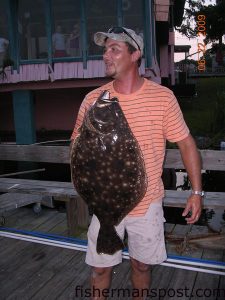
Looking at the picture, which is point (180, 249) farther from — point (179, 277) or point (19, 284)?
point (19, 284)

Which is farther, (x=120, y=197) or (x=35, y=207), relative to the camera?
(x=35, y=207)

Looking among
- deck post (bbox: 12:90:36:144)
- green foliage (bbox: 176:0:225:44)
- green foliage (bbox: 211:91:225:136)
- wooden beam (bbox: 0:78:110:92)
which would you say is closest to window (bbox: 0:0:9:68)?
wooden beam (bbox: 0:78:110:92)

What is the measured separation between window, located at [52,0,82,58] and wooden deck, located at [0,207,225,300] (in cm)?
804

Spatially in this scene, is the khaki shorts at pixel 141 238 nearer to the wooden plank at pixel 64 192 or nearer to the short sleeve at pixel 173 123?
the short sleeve at pixel 173 123

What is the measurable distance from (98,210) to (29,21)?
1077 cm

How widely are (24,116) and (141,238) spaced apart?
32.7ft

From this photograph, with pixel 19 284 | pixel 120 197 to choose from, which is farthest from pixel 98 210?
pixel 19 284

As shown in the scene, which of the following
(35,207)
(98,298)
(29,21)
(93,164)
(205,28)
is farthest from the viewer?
(205,28)

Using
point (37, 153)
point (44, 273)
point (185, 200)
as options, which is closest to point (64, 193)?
point (37, 153)

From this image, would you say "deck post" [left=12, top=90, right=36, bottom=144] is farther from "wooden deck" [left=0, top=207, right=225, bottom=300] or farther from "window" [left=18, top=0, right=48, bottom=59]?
"wooden deck" [left=0, top=207, right=225, bottom=300]

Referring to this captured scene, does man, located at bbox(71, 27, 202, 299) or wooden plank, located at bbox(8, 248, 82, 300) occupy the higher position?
man, located at bbox(71, 27, 202, 299)

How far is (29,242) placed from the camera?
4.70 m

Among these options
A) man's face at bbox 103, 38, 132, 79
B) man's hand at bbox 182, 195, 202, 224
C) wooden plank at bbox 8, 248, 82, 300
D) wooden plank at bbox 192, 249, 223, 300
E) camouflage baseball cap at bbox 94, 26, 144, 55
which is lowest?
wooden plank at bbox 192, 249, 223, 300

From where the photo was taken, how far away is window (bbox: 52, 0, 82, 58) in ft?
38.1
